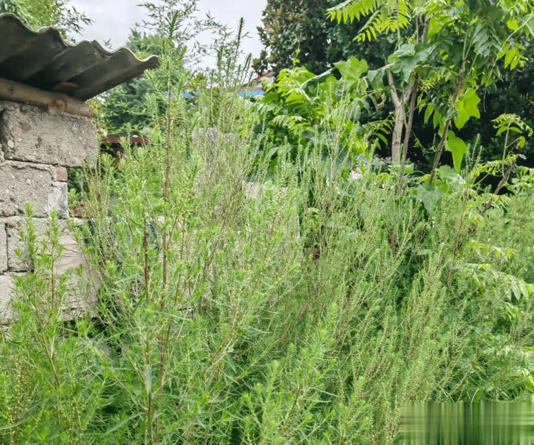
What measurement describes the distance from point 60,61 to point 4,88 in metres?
0.33

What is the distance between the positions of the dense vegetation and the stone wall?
0.53 feet

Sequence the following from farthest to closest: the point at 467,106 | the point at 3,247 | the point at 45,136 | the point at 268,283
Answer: the point at 467,106, the point at 45,136, the point at 3,247, the point at 268,283

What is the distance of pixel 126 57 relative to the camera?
8.53 feet

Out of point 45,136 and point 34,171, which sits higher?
point 45,136

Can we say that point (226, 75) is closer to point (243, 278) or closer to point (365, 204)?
point (365, 204)

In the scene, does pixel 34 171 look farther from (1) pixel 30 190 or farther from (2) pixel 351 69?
(2) pixel 351 69

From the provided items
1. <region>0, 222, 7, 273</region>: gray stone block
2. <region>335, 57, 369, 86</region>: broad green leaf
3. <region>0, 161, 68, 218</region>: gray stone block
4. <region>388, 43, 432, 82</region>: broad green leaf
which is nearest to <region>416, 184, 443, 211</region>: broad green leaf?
<region>388, 43, 432, 82</region>: broad green leaf

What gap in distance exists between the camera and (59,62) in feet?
8.27

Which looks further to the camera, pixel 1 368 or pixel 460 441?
pixel 460 441

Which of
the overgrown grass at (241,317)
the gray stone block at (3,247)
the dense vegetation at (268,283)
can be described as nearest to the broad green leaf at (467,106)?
the dense vegetation at (268,283)

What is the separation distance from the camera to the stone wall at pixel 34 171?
2.47m

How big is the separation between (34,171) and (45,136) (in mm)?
227

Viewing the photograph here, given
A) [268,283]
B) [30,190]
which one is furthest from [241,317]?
[30,190]

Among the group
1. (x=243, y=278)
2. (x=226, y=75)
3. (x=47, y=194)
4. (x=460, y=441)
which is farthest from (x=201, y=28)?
(x=460, y=441)
